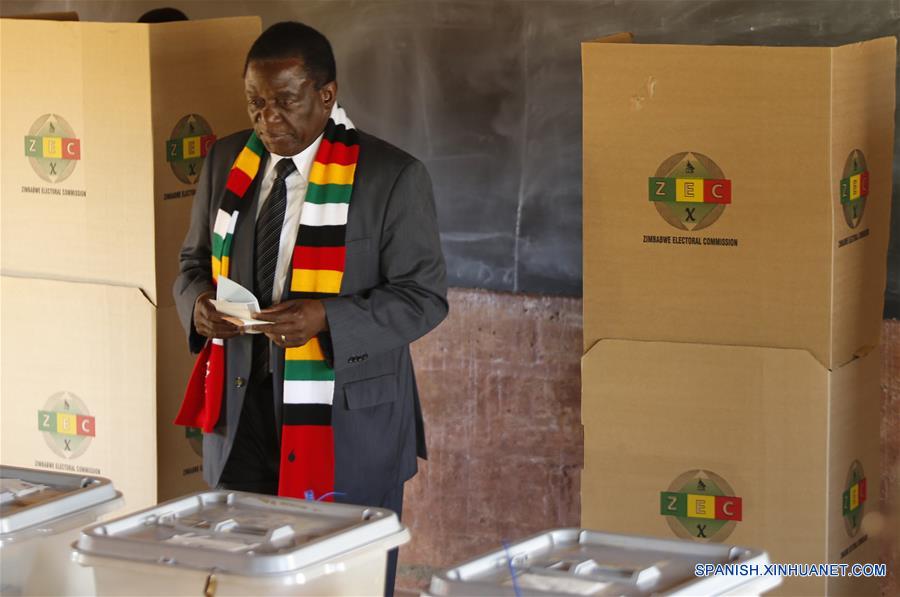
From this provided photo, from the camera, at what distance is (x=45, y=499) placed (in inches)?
92.1

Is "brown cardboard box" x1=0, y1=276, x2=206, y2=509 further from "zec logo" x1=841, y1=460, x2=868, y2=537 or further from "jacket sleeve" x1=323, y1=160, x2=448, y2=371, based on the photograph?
"zec logo" x1=841, y1=460, x2=868, y2=537

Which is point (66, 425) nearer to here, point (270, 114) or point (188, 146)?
point (188, 146)

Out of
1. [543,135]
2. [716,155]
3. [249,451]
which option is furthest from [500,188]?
[249,451]

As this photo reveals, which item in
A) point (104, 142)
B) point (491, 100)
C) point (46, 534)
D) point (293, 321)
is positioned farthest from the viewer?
point (491, 100)

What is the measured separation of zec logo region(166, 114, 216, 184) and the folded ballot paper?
0.86 m

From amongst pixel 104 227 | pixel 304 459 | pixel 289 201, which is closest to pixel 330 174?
pixel 289 201

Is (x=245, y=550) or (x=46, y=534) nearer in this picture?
(x=245, y=550)

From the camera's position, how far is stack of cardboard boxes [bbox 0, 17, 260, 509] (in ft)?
11.5

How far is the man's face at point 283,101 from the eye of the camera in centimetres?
285

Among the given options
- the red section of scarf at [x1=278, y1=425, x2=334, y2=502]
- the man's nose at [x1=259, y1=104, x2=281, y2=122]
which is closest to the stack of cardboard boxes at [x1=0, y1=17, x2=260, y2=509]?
the man's nose at [x1=259, y1=104, x2=281, y2=122]

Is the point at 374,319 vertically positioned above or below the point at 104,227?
below

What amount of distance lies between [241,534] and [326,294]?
2.81 ft

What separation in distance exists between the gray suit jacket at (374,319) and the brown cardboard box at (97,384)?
63 centimetres

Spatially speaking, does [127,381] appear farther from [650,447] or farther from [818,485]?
[818,485]
